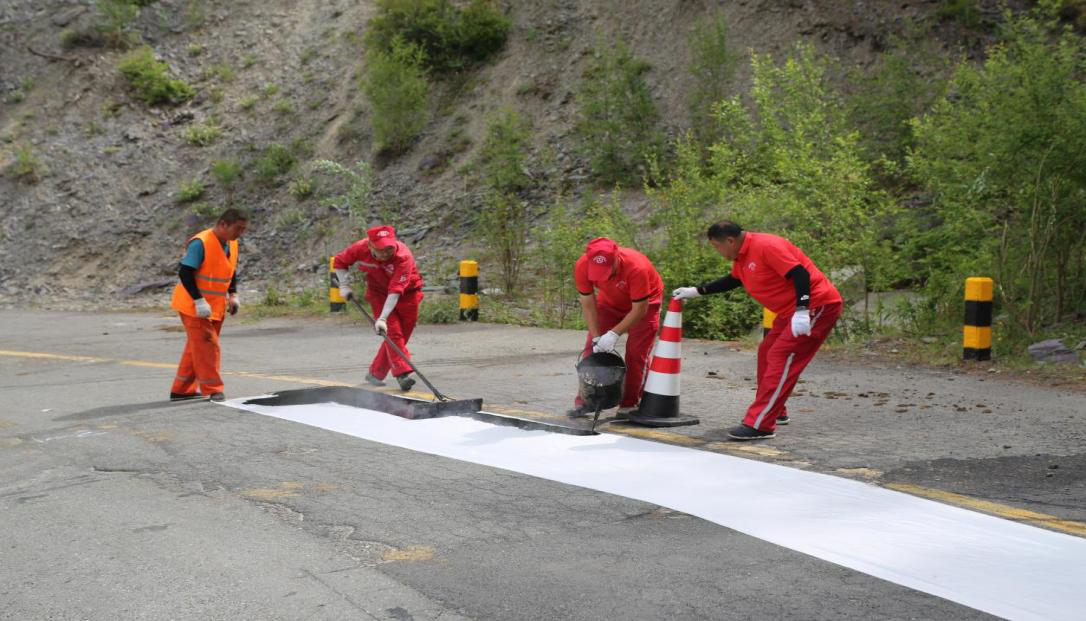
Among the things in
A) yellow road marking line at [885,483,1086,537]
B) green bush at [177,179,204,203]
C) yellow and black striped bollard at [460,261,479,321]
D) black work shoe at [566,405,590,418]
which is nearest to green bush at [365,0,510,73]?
green bush at [177,179,204,203]

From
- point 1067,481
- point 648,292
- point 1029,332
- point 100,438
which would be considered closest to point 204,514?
point 100,438

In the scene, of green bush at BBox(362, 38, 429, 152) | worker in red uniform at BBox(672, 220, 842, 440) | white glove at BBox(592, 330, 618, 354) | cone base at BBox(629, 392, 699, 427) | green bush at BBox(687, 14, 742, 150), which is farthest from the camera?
green bush at BBox(362, 38, 429, 152)

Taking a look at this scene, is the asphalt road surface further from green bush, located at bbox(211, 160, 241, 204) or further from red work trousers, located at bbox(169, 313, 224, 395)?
green bush, located at bbox(211, 160, 241, 204)

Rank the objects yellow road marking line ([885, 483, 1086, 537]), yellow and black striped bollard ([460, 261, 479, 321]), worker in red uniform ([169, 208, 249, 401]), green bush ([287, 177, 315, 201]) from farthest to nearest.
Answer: green bush ([287, 177, 315, 201]), yellow and black striped bollard ([460, 261, 479, 321]), worker in red uniform ([169, 208, 249, 401]), yellow road marking line ([885, 483, 1086, 537])

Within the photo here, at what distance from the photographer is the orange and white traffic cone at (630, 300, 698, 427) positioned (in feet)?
25.1

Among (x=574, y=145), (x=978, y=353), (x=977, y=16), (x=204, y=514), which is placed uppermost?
(x=977, y=16)

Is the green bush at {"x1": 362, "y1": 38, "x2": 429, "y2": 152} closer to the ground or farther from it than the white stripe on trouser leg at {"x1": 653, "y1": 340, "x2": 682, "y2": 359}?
farther from it

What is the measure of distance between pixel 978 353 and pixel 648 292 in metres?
4.39

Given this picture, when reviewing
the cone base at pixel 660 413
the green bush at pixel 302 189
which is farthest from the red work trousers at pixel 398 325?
the green bush at pixel 302 189

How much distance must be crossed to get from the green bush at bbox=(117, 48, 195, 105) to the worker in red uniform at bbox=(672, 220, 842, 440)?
28055 mm

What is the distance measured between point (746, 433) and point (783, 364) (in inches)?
21.3

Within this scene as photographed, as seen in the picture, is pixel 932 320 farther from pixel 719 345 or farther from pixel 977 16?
pixel 977 16

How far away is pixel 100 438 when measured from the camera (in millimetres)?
7633

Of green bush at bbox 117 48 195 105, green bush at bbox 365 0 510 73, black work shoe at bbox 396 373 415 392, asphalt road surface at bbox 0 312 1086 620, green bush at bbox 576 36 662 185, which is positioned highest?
green bush at bbox 365 0 510 73
